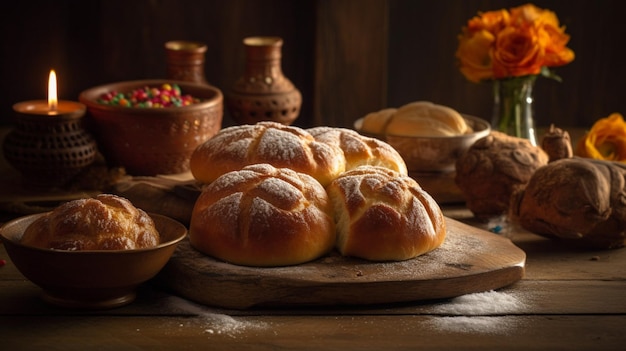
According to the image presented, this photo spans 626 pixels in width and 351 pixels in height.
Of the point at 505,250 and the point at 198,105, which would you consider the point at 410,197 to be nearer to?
the point at 505,250

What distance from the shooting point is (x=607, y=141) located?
2.68 meters

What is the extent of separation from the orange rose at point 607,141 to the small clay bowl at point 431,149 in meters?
0.34

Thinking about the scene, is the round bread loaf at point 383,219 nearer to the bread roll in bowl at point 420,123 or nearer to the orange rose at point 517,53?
the bread roll in bowl at point 420,123

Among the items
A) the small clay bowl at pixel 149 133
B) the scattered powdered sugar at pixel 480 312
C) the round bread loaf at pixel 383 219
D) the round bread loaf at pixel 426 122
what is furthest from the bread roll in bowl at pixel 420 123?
the scattered powdered sugar at pixel 480 312

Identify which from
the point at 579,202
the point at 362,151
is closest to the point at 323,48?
the point at 362,151

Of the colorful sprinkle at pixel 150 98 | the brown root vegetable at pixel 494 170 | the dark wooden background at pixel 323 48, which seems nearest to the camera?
the brown root vegetable at pixel 494 170

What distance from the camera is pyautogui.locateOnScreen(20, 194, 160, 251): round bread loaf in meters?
1.68

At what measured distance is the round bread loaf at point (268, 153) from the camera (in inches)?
78.8

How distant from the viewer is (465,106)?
3.62 m

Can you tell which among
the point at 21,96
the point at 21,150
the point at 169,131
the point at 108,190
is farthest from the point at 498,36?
the point at 21,96

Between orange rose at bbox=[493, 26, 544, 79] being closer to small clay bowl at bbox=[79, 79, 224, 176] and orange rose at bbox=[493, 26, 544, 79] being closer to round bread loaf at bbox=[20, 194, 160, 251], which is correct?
small clay bowl at bbox=[79, 79, 224, 176]

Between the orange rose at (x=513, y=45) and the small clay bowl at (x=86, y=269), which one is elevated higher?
the orange rose at (x=513, y=45)

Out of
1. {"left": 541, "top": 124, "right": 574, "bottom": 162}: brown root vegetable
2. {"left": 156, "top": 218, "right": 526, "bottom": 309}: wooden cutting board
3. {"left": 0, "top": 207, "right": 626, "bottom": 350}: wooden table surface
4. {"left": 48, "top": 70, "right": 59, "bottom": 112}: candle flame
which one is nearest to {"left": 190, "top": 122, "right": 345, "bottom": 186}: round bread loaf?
{"left": 156, "top": 218, "right": 526, "bottom": 309}: wooden cutting board

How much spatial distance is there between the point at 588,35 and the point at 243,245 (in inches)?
85.0
